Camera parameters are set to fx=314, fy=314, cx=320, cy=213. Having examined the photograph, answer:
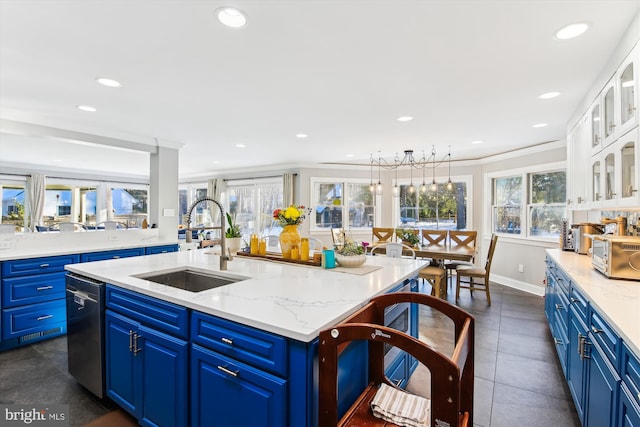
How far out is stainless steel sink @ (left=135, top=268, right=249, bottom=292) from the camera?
7.16ft

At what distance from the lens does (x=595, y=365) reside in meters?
1.61

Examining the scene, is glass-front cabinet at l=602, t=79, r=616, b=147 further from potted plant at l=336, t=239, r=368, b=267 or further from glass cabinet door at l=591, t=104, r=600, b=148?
potted plant at l=336, t=239, r=368, b=267

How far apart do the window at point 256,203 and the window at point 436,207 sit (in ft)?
9.91

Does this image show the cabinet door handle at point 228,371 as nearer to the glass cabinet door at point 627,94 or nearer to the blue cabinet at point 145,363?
the blue cabinet at point 145,363

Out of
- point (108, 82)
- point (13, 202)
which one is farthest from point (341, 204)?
point (13, 202)

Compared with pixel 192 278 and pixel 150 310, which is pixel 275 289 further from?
pixel 192 278

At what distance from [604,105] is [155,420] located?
3582 mm

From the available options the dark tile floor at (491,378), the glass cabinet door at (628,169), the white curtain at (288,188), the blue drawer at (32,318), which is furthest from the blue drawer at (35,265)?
the glass cabinet door at (628,169)

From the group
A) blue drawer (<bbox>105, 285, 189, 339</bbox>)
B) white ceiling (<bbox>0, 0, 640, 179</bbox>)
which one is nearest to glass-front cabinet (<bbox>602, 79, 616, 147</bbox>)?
white ceiling (<bbox>0, 0, 640, 179</bbox>)

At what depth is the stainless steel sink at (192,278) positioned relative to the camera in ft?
7.16

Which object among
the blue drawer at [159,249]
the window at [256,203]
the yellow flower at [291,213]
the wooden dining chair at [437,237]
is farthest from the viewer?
the window at [256,203]

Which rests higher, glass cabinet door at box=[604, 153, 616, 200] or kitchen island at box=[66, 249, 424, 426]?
glass cabinet door at box=[604, 153, 616, 200]

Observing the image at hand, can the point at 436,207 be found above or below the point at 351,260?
above

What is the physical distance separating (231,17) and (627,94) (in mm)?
2385
